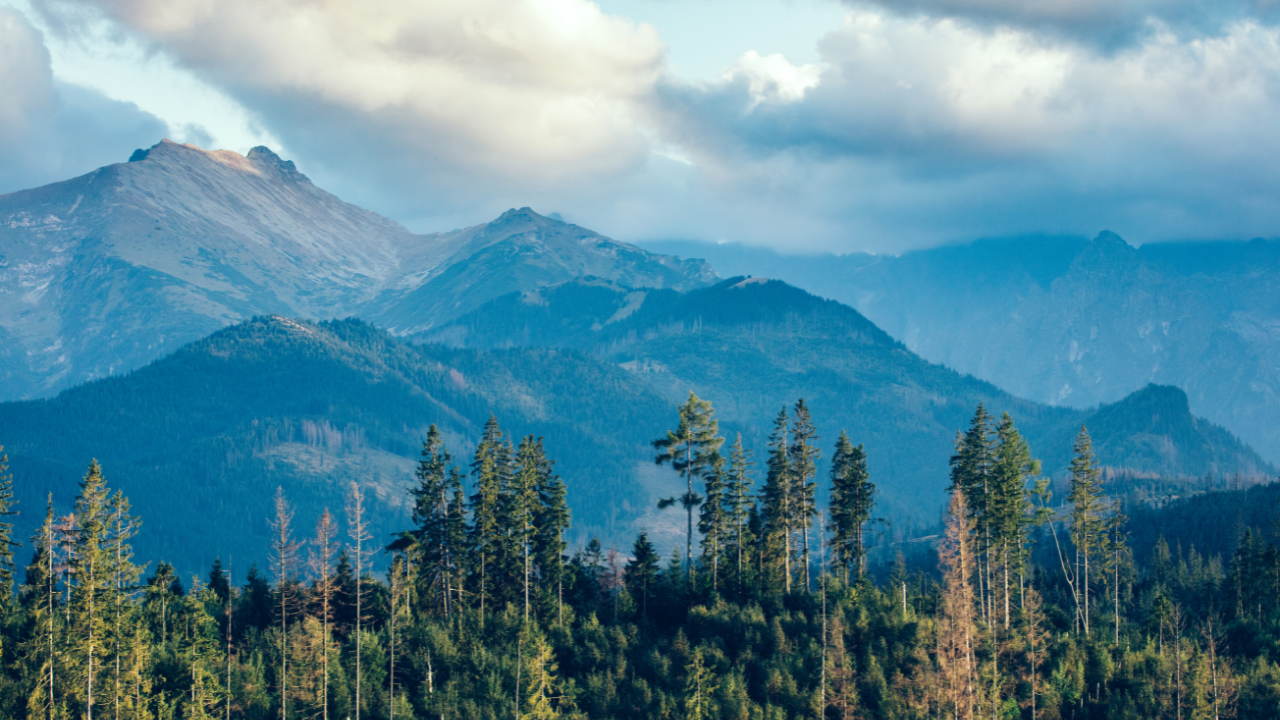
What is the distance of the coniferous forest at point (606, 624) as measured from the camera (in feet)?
300

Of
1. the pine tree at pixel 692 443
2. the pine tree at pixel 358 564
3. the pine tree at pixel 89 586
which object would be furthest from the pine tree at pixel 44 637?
the pine tree at pixel 692 443

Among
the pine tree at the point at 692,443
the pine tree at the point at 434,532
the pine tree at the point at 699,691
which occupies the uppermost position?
the pine tree at the point at 692,443

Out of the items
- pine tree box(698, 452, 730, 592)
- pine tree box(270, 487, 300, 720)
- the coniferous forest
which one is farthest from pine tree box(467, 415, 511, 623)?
pine tree box(698, 452, 730, 592)

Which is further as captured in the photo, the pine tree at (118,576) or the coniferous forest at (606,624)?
the coniferous forest at (606,624)

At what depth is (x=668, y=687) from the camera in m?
100

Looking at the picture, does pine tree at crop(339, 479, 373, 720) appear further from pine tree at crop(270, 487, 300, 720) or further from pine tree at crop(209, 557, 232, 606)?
pine tree at crop(209, 557, 232, 606)

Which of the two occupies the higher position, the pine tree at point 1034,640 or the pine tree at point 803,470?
A: the pine tree at point 803,470

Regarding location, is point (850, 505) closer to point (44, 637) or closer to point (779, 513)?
point (779, 513)

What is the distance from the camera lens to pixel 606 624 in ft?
359

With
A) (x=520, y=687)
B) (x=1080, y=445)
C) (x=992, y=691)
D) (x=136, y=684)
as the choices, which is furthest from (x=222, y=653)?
(x=1080, y=445)

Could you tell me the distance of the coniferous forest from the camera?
9144 centimetres

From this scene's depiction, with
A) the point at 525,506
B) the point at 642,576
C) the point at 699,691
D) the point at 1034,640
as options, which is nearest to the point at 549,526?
the point at 525,506

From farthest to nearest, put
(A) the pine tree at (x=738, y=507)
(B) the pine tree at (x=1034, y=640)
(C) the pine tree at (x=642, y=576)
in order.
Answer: (C) the pine tree at (x=642, y=576) → (A) the pine tree at (x=738, y=507) → (B) the pine tree at (x=1034, y=640)

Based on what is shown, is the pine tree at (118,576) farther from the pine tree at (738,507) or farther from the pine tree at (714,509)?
the pine tree at (738,507)
